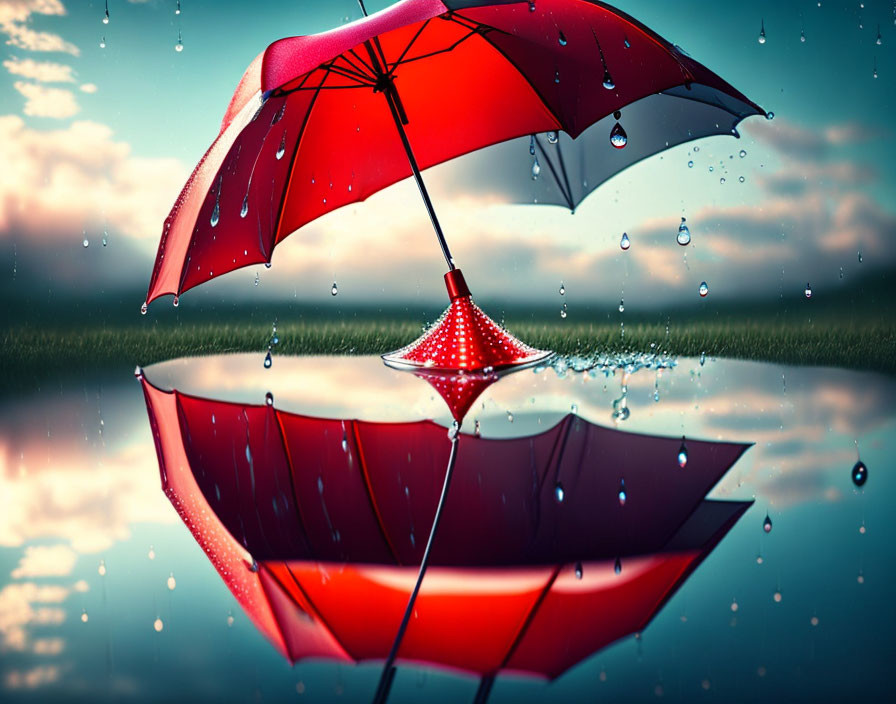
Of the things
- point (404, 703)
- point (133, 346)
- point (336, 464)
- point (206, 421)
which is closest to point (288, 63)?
point (336, 464)

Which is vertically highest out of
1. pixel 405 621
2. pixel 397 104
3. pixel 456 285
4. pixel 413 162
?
pixel 397 104

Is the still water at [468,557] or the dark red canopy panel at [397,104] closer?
the still water at [468,557]

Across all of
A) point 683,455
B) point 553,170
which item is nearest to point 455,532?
point 683,455

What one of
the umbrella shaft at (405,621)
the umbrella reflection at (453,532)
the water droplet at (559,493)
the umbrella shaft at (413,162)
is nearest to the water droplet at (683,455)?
the umbrella reflection at (453,532)

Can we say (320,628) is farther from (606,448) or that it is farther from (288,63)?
(288,63)

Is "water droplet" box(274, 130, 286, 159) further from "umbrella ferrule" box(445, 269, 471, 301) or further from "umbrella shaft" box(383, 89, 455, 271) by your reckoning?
"umbrella ferrule" box(445, 269, 471, 301)

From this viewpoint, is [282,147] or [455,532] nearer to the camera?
[455,532]

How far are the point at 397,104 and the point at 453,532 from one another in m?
2.26

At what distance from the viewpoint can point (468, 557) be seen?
4.25ft

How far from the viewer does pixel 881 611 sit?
42.8 inches

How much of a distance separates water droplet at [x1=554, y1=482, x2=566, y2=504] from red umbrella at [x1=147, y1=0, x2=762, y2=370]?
1.36 m

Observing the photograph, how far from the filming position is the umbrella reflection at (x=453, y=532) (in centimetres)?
104

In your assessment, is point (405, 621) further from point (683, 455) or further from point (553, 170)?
point (553, 170)

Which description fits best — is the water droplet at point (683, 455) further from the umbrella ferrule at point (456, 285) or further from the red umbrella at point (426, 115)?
the umbrella ferrule at point (456, 285)
